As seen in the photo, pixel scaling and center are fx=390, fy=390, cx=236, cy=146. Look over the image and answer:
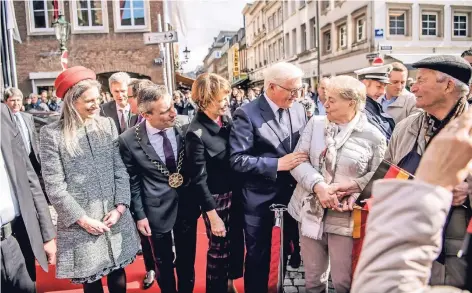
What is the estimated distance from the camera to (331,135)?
253cm

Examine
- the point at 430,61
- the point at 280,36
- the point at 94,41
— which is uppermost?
the point at 280,36

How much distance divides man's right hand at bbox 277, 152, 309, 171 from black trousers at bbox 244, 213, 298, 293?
1.51 feet

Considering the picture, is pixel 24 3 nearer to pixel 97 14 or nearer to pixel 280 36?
pixel 97 14

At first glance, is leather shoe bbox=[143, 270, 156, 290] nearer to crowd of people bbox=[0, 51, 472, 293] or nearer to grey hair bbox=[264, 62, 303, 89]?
crowd of people bbox=[0, 51, 472, 293]

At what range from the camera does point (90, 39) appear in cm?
1675

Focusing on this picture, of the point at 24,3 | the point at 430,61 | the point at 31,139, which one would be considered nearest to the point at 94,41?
Answer: the point at 24,3

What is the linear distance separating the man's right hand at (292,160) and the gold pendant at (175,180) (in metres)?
0.79

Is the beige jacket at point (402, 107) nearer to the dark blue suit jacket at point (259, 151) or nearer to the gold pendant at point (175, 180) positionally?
the dark blue suit jacket at point (259, 151)

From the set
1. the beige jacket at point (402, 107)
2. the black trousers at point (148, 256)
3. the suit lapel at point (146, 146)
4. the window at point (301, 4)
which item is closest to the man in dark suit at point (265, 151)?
the suit lapel at point (146, 146)

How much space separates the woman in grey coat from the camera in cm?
247

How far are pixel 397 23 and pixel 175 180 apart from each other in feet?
68.1

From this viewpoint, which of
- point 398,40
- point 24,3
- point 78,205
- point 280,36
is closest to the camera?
point 78,205

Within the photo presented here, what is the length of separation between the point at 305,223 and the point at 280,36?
35512 mm

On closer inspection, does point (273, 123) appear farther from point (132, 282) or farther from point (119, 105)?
point (119, 105)
